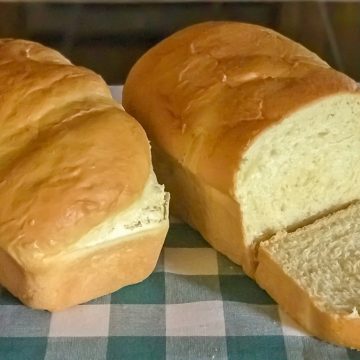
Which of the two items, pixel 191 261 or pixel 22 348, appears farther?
pixel 191 261

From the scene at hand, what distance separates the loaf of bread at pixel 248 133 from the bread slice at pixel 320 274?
0.06 metres

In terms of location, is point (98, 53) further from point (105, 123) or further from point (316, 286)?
point (316, 286)

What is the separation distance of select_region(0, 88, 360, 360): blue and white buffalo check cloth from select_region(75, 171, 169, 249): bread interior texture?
0.18 meters

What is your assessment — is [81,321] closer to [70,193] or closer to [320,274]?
[70,193]

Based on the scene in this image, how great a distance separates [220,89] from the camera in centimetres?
204

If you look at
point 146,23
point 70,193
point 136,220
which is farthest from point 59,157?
point 146,23

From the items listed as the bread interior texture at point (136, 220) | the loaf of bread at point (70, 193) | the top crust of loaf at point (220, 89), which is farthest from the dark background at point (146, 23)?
the bread interior texture at point (136, 220)

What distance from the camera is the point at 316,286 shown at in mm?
1843

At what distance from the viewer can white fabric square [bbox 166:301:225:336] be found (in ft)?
5.95

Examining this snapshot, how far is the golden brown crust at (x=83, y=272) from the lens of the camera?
1.77 metres

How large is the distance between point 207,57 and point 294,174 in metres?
0.40

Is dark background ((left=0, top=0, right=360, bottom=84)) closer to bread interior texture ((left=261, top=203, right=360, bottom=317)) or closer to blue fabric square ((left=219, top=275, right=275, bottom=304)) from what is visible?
bread interior texture ((left=261, top=203, right=360, bottom=317))

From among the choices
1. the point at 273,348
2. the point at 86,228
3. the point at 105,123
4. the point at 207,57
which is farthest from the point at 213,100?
the point at 273,348

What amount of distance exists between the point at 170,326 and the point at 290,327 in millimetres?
276
